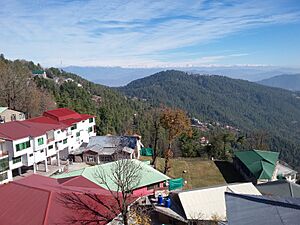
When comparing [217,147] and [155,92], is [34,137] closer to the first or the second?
[217,147]

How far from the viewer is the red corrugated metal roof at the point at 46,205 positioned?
13328 mm

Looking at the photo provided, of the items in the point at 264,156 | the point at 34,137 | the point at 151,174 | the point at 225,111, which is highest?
the point at 34,137

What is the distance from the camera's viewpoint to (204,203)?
1989 cm

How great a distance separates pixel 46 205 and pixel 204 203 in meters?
10.4

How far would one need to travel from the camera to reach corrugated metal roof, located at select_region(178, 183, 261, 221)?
739 inches

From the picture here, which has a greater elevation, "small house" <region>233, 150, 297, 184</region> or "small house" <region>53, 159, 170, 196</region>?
"small house" <region>53, 159, 170, 196</region>

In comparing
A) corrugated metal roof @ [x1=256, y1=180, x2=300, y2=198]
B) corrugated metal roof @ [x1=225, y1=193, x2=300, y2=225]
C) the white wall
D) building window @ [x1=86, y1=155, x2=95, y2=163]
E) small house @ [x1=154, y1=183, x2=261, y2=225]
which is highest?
corrugated metal roof @ [x1=225, y1=193, x2=300, y2=225]

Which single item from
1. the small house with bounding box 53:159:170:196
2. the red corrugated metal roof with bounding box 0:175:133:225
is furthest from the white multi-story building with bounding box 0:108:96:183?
the red corrugated metal roof with bounding box 0:175:133:225

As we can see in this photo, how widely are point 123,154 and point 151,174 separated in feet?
34.6

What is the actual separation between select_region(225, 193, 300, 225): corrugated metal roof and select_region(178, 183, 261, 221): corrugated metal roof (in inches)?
354

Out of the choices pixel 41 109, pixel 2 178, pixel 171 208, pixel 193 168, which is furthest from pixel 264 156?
pixel 41 109

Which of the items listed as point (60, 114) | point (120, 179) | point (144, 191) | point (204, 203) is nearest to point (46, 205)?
point (120, 179)

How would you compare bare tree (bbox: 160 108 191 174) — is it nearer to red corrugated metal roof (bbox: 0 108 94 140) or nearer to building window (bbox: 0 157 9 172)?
red corrugated metal roof (bbox: 0 108 94 140)

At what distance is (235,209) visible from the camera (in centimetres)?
984
